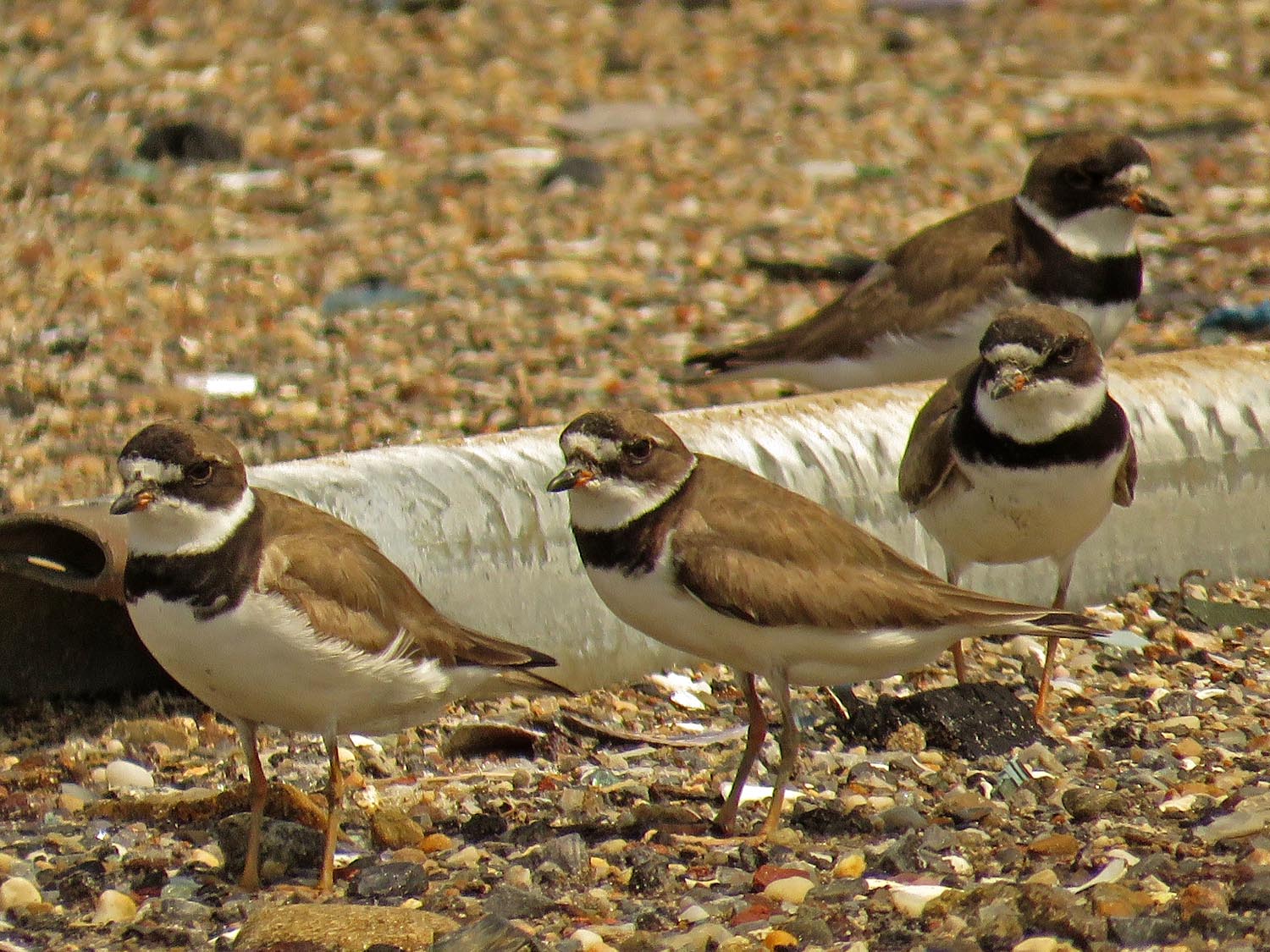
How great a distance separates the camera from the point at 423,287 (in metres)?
8.14

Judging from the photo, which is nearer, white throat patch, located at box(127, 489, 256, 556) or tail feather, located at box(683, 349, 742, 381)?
white throat patch, located at box(127, 489, 256, 556)

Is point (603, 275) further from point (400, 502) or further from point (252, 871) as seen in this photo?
point (252, 871)

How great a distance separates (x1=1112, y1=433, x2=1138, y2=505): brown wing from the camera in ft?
17.3

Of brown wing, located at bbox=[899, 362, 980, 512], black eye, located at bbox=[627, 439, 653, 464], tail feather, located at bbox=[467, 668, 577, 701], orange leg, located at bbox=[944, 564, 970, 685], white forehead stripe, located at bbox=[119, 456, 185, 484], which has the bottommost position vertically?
orange leg, located at bbox=[944, 564, 970, 685]

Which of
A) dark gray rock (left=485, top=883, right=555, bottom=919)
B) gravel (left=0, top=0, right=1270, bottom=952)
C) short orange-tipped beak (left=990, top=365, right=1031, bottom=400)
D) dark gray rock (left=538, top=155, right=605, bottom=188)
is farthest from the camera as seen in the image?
dark gray rock (left=538, top=155, right=605, bottom=188)

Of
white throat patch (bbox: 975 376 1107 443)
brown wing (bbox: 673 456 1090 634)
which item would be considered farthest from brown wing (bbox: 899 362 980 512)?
brown wing (bbox: 673 456 1090 634)

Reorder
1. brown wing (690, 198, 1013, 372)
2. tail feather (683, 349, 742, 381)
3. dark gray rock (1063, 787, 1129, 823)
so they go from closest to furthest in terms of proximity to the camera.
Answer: dark gray rock (1063, 787, 1129, 823), brown wing (690, 198, 1013, 372), tail feather (683, 349, 742, 381)

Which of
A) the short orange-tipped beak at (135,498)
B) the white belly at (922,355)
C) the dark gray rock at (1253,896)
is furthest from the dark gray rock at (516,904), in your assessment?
the white belly at (922,355)

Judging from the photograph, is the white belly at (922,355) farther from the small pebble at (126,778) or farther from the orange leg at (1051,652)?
the small pebble at (126,778)

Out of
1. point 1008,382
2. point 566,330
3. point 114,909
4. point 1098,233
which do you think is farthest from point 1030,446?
point 566,330

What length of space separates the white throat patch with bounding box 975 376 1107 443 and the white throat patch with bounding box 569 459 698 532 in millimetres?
1044

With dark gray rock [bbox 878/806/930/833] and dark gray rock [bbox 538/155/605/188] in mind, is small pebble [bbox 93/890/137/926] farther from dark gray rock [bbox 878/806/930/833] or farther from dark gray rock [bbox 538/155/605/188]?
dark gray rock [bbox 538/155/605/188]

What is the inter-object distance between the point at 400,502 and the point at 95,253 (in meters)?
3.78

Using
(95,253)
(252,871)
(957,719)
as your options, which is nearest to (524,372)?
(95,253)
